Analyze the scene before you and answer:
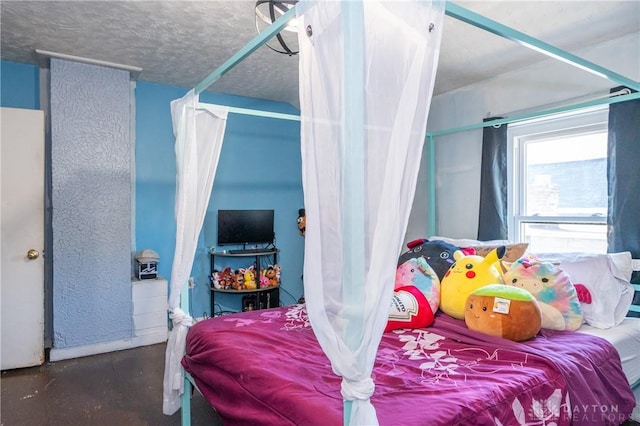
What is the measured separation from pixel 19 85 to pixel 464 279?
12.6 feet

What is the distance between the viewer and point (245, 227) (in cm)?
418

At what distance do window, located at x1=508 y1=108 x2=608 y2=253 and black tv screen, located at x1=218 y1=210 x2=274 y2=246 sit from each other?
2374mm

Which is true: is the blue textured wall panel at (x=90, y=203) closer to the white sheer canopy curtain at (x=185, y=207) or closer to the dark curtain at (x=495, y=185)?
the white sheer canopy curtain at (x=185, y=207)

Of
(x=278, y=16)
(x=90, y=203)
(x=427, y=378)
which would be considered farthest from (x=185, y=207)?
(x=90, y=203)

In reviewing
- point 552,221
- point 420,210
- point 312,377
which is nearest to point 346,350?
point 312,377

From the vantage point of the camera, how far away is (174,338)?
211 centimetres

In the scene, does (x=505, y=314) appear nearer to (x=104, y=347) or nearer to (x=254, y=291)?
(x=254, y=291)

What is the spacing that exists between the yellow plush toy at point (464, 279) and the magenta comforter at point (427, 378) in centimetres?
14

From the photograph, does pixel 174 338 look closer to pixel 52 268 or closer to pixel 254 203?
pixel 52 268

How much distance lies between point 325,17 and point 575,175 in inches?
100

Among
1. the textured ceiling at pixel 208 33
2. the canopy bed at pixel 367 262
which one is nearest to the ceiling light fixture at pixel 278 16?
the textured ceiling at pixel 208 33

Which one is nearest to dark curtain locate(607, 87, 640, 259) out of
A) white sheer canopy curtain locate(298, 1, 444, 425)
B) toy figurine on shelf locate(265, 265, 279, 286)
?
white sheer canopy curtain locate(298, 1, 444, 425)

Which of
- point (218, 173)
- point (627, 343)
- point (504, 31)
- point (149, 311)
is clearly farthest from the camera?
point (218, 173)

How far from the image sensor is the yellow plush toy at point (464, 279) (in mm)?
2180
